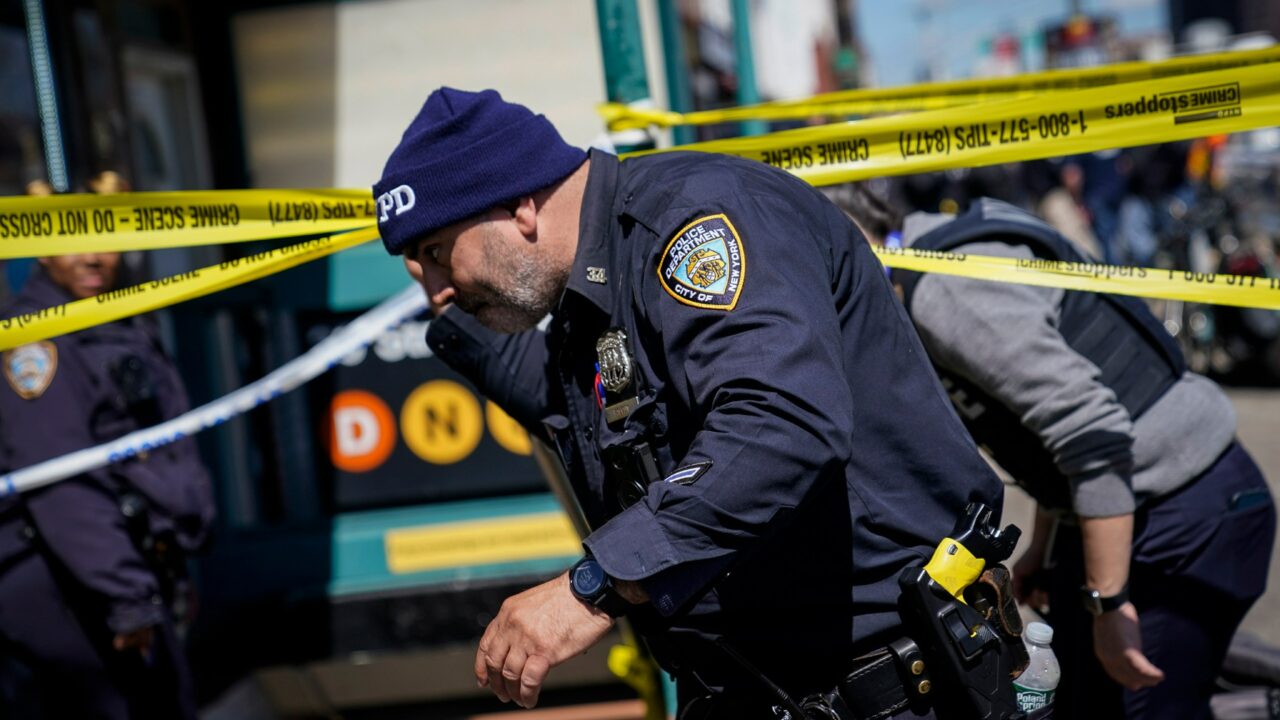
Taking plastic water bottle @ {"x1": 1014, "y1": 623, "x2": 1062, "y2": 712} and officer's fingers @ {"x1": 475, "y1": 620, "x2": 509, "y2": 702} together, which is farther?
plastic water bottle @ {"x1": 1014, "y1": 623, "x2": 1062, "y2": 712}

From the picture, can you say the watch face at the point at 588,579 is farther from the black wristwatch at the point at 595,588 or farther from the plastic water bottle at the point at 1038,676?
the plastic water bottle at the point at 1038,676

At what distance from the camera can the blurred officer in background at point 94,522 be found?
3.55m

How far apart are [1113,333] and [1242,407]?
6.77 m

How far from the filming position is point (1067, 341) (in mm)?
2705

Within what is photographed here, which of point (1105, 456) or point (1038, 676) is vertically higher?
point (1105, 456)

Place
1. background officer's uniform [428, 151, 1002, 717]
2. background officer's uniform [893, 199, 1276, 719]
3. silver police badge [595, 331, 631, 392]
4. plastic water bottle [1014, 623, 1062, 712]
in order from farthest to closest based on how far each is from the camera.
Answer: background officer's uniform [893, 199, 1276, 719] → plastic water bottle [1014, 623, 1062, 712] → silver police badge [595, 331, 631, 392] → background officer's uniform [428, 151, 1002, 717]

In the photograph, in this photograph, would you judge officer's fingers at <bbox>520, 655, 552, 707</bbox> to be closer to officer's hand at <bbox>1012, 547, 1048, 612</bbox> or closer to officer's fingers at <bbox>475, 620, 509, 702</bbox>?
officer's fingers at <bbox>475, 620, 509, 702</bbox>

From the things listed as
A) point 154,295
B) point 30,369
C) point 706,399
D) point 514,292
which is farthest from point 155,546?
point 706,399

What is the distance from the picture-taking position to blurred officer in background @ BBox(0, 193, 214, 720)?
11.6 ft

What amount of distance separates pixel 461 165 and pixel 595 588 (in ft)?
2.29

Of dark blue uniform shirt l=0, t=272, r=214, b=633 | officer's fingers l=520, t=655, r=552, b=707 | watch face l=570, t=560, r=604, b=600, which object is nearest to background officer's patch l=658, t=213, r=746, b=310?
watch face l=570, t=560, r=604, b=600

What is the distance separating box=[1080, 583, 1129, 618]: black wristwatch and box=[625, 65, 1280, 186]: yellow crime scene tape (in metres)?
0.92

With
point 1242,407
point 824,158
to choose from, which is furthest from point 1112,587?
point 1242,407

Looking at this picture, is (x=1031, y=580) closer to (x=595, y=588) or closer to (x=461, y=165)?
(x=595, y=588)
